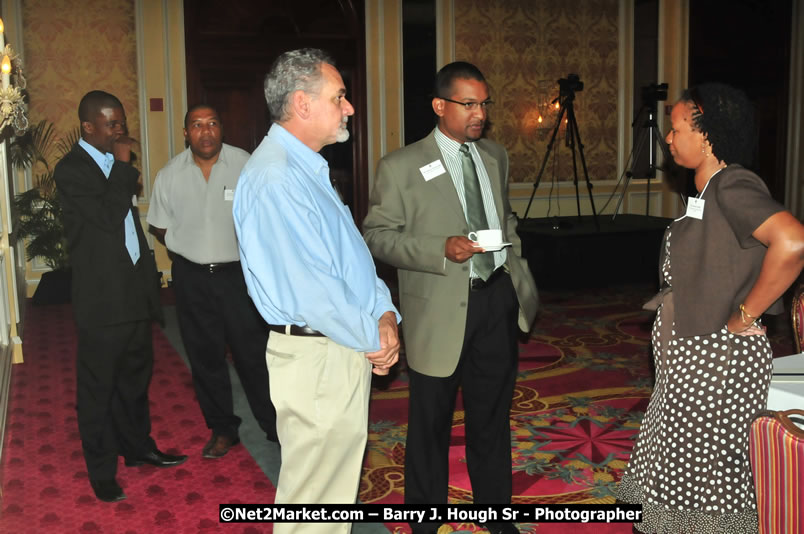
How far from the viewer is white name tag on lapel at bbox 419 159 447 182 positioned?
2.68m

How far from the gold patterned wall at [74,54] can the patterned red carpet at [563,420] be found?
503 cm

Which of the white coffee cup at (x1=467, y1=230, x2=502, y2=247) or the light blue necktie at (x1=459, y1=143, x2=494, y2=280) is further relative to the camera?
the light blue necktie at (x1=459, y1=143, x2=494, y2=280)

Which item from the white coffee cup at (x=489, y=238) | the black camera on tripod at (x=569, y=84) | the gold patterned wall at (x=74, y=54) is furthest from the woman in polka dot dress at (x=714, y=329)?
the gold patterned wall at (x=74, y=54)

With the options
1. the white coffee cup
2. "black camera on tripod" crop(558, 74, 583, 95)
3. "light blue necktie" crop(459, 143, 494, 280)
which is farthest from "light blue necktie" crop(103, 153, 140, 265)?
"black camera on tripod" crop(558, 74, 583, 95)

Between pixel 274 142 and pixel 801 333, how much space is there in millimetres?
1828

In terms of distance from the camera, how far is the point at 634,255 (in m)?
8.17

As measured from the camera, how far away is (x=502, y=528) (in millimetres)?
2865

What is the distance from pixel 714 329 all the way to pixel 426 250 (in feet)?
3.01

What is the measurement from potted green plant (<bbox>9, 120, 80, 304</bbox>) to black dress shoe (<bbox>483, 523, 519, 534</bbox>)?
585 cm

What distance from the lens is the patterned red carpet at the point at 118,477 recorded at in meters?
3.04

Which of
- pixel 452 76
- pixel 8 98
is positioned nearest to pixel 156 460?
pixel 8 98

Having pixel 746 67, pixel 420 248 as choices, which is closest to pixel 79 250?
pixel 420 248

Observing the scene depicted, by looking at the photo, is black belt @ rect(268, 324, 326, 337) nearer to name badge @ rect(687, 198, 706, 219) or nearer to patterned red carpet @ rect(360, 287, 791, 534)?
name badge @ rect(687, 198, 706, 219)

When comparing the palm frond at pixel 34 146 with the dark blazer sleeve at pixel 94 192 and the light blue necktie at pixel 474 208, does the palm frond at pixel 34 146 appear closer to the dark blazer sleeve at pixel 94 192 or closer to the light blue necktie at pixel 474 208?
the dark blazer sleeve at pixel 94 192
